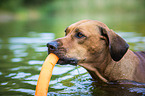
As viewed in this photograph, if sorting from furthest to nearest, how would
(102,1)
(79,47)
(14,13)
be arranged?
(102,1)
(14,13)
(79,47)

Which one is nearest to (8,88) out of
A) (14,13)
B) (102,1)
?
(14,13)

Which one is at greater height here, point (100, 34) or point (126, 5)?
point (126, 5)

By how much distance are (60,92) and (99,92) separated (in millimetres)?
804

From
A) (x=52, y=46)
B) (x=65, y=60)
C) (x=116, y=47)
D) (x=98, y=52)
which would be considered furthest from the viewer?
(x=98, y=52)

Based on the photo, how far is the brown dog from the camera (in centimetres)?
406

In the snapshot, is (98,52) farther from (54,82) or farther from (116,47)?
(54,82)

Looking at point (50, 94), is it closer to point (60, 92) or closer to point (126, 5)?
point (60, 92)

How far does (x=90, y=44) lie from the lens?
4215mm

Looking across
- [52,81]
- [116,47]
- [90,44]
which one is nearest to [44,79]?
[90,44]

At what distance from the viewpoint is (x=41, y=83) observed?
348 centimetres

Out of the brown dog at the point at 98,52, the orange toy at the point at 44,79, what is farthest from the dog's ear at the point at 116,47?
the orange toy at the point at 44,79

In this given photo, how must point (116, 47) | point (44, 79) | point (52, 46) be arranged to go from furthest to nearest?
point (116, 47)
point (52, 46)
point (44, 79)

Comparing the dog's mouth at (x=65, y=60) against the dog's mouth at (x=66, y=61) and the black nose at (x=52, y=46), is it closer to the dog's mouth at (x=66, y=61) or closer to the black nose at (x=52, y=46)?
the dog's mouth at (x=66, y=61)

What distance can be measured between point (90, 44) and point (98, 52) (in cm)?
24
